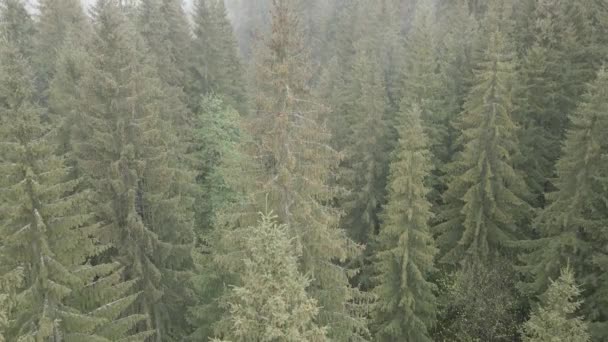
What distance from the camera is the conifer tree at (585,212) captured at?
67.2ft

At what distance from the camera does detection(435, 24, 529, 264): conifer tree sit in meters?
25.2

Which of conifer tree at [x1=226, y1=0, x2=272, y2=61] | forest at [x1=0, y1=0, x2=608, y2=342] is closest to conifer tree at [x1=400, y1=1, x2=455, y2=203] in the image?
forest at [x1=0, y1=0, x2=608, y2=342]

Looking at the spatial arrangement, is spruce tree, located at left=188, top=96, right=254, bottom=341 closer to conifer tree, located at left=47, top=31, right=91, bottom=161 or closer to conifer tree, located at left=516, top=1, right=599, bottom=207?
conifer tree, located at left=47, top=31, right=91, bottom=161

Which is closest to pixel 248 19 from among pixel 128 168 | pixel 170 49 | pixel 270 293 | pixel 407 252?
pixel 170 49

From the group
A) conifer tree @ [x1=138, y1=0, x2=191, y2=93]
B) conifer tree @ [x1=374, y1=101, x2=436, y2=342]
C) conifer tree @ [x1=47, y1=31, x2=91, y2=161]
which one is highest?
conifer tree @ [x1=138, y1=0, x2=191, y2=93]

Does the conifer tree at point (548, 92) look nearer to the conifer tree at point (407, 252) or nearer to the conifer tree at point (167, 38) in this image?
the conifer tree at point (407, 252)

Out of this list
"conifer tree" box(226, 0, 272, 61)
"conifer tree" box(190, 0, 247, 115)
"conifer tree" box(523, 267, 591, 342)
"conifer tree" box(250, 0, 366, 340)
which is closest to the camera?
"conifer tree" box(250, 0, 366, 340)

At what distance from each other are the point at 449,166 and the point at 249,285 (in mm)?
18298

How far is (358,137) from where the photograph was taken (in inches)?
1227

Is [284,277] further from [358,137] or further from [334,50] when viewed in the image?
[334,50]

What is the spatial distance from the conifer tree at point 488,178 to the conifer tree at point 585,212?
3.40 m

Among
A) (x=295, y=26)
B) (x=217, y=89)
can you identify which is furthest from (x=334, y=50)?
(x=295, y=26)

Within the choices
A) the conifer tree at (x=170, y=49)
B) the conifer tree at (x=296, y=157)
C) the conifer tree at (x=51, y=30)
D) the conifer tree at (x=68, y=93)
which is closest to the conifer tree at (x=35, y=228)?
the conifer tree at (x=296, y=157)

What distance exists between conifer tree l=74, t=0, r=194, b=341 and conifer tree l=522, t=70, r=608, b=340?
1605 centimetres
